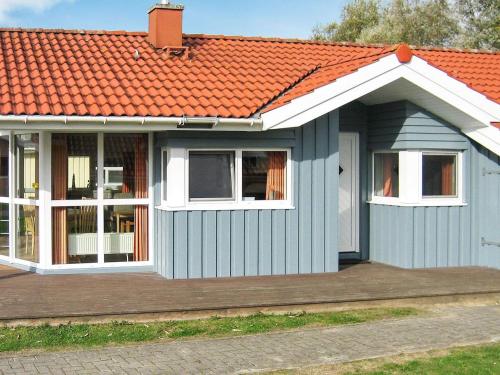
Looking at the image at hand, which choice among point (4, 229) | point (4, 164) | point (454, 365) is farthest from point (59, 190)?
point (454, 365)

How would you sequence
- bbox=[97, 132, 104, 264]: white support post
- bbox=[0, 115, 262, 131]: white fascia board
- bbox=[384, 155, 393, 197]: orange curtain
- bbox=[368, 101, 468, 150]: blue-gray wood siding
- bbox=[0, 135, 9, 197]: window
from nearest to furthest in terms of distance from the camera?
bbox=[0, 115, 262, 131]: white fascia board → bbox=[97, 132, 104, 264]: white support post → bbox=[0, 135, 9, 197]: window → bbox=[368, 101, 468, 150]: blue-gray wood siding → bbox=[384, 155, 393, 197]: orange curtain

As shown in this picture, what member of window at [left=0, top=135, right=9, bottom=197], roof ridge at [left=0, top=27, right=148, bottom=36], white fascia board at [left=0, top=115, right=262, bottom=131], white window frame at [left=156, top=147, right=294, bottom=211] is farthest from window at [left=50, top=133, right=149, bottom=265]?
roof ridge at [left=0, top=27, right=148, bottom=36]

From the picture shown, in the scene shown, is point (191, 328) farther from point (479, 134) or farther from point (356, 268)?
point (479, 134)

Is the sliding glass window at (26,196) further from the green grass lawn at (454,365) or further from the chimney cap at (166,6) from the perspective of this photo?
the green grass lawn at (454,365)

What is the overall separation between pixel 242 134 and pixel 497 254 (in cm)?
488

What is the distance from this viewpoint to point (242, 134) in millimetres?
11648

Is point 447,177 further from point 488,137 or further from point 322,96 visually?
point 322,96

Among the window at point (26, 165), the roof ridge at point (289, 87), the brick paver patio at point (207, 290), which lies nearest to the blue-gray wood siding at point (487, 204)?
the brick paver patio at point (207, 290)

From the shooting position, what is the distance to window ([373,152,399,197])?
13.1 meters

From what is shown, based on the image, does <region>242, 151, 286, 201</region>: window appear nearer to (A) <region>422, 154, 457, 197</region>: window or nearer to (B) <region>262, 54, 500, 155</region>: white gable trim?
(B) <region>262, 54, 500, 155</region>: white gable trim

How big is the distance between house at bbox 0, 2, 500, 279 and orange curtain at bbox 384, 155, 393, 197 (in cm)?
4

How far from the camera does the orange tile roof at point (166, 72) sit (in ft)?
36.8

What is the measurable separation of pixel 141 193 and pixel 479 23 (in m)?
28.9

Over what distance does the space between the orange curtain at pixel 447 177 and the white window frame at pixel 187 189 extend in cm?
289
